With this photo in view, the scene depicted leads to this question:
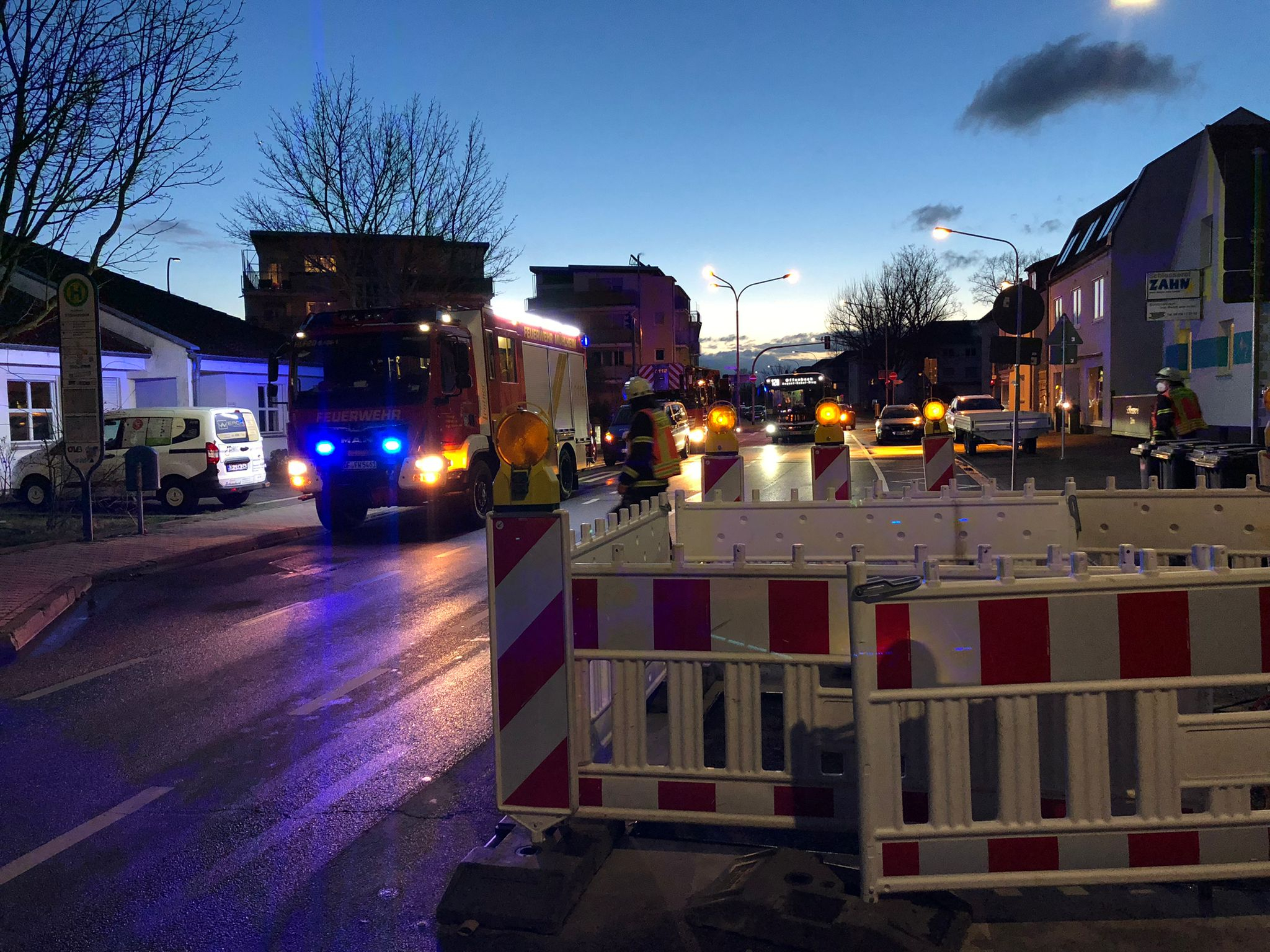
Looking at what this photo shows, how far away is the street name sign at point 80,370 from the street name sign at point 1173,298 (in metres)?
17.3

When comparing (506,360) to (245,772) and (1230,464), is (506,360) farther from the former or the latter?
(245,772)

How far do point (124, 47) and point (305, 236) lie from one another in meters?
18.4

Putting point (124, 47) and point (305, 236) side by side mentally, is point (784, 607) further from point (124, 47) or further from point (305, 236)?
point (305, 236)

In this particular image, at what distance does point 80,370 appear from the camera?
13.4m

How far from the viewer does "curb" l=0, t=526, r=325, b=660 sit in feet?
27.0

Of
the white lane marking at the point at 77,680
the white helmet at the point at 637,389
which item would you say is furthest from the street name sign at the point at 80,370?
the white helmet at the point at 637,389

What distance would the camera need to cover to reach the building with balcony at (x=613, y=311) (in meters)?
78.6

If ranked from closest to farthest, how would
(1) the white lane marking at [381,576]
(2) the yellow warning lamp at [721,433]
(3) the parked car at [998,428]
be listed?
1. (2) the yellow warning lamp at [721,433]
2. (1) the white lane marking at [381,576]
3. (3) the parked car at [998,428]

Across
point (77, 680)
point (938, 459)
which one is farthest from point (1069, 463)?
point (77, 680)

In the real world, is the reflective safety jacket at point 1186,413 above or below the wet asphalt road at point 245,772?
above

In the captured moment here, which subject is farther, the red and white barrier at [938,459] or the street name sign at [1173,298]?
the street name sign at [1173,298]

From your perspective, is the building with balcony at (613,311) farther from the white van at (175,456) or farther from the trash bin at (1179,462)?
the trash bin at (1179,462)

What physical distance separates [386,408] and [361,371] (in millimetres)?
737

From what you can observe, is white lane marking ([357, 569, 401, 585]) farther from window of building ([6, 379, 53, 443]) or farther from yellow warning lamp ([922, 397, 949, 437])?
window of building ([6, 379, 53, 443])
